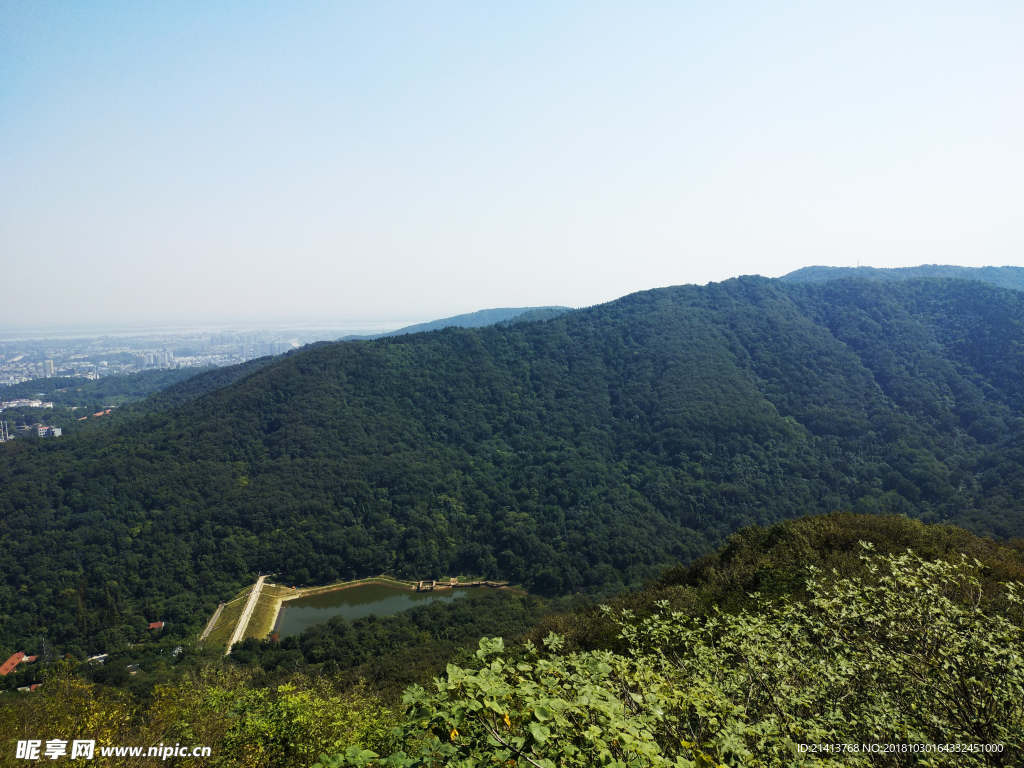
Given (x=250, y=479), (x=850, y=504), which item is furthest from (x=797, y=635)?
(x=250, y=479)

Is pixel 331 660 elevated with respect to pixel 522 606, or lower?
elevated

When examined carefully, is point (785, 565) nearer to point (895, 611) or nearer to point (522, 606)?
point (895, 611)

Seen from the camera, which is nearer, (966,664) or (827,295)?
(966,664)

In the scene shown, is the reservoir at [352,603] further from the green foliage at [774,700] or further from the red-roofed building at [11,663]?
the green foliage at [774,700]

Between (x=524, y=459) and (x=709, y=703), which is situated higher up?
(x=709, y=703)

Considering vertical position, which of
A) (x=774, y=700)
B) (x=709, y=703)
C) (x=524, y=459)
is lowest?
(x=524, y=459)

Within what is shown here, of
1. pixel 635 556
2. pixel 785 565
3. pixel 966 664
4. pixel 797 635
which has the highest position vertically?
pixel 966 664
